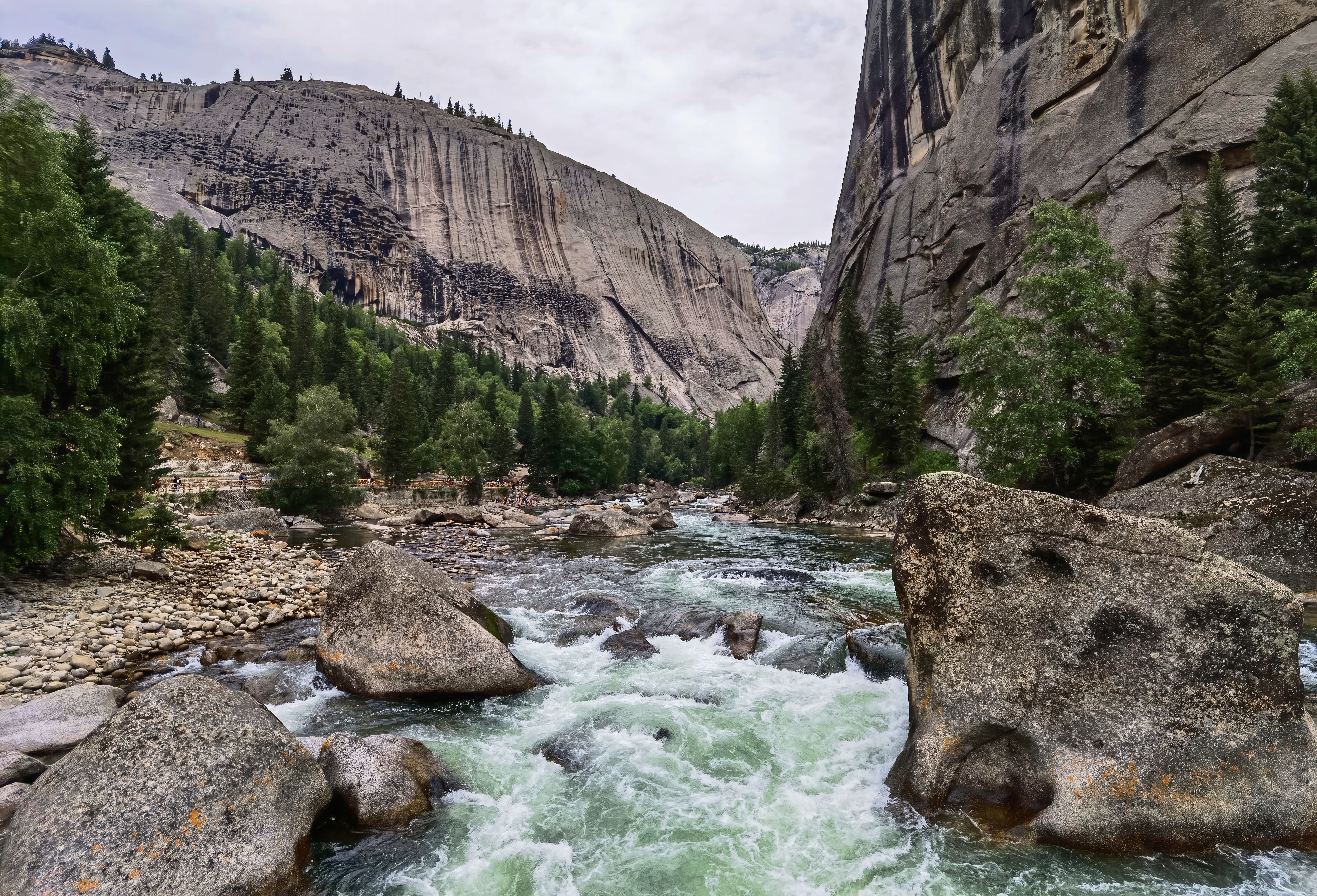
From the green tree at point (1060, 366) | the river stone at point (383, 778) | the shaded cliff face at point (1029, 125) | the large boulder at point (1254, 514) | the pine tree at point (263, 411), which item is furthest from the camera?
the pine tree at point (263, 411)

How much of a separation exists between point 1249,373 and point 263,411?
68055 millimetres

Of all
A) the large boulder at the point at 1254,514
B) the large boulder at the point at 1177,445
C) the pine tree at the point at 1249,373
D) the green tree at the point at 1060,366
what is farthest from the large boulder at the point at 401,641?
the green tree at the point at 1060,366

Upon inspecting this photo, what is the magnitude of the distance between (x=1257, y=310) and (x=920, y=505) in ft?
75.8

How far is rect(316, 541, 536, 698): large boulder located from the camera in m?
9.86

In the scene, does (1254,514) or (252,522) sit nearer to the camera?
(1254,514)

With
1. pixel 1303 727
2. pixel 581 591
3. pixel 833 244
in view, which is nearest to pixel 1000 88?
pixel 833 244

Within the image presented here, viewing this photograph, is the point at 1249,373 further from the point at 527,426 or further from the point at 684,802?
the point at 527,426

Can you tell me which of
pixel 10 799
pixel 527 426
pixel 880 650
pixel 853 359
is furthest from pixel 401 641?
pixel 527 426

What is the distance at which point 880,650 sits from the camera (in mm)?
10578

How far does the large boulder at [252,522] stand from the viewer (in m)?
30.6

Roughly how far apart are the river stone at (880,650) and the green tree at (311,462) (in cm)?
4284

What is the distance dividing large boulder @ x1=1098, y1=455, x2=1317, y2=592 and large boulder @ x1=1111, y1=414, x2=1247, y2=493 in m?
1.98

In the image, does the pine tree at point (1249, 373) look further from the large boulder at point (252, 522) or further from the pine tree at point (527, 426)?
the pine tree at point (527, 426)

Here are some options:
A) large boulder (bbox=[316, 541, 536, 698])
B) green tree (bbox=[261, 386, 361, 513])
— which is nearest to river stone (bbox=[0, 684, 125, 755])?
large boulder (bbox=[316, 541, 536, 698])
